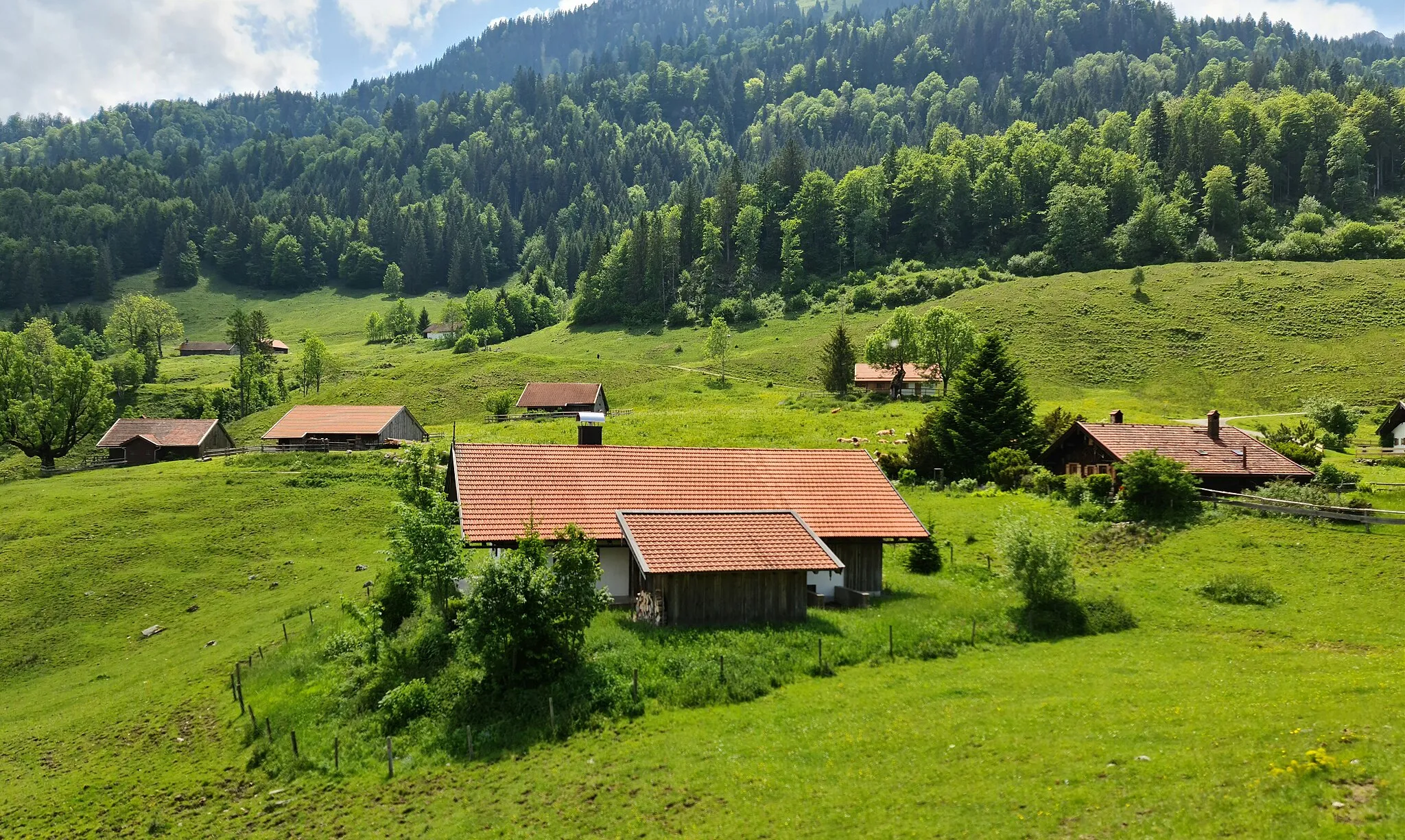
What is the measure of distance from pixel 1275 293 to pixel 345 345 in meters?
159

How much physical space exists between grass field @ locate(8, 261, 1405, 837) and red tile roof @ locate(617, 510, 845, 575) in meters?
2.34

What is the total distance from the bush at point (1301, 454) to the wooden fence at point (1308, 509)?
10.8m

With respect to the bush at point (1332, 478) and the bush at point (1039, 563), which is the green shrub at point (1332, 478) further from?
the bush at point (1039, 563)

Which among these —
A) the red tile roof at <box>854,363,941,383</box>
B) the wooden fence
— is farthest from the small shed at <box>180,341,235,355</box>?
the wooden fence

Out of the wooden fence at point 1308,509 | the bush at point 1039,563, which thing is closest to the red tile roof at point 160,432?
the bush at point 1039,563

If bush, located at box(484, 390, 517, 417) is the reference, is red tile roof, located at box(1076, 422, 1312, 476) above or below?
below

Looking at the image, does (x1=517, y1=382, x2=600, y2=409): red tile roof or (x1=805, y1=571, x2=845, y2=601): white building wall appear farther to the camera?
(x1=517, y1=382, x2=600, y2=409): red tile roof

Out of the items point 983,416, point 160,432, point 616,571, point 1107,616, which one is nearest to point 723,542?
point 616,571

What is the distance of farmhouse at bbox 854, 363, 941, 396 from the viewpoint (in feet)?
308

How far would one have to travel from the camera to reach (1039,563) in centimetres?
2733

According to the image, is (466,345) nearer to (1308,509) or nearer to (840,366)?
(840,366)

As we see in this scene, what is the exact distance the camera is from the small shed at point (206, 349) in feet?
470

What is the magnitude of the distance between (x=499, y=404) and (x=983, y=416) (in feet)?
184

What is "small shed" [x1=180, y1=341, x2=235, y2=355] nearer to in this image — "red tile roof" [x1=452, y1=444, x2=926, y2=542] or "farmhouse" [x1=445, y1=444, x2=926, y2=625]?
"farmhouse" [x1=445, y1=444, x2=926, y2=625]
